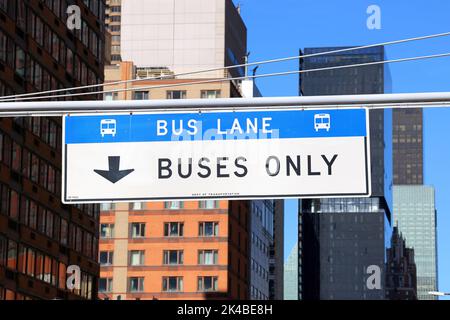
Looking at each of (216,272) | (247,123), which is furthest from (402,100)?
(216,272)

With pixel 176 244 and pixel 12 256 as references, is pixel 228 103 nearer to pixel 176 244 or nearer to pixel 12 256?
pixel 12 256

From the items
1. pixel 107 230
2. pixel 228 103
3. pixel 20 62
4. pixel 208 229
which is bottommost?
pixel 228 103

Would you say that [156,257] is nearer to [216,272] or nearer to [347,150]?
[216,272]

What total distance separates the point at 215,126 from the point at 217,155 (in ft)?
0.98

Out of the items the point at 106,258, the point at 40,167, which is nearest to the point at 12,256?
the point at 40,167

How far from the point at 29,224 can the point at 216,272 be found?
6270cm

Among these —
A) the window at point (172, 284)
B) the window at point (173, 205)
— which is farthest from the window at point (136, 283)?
the window at point (173, 205)

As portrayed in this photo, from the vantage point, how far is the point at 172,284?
5172 inches

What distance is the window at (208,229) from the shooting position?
131750 mm

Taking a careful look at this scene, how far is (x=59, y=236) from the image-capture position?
76.0 metres

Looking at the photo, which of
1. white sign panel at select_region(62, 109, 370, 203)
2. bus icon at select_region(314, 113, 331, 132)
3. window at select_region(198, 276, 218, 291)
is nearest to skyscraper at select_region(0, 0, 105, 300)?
window at select_region(198, 276, 218, 291)

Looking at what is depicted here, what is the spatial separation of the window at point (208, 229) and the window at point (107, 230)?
38.5ft

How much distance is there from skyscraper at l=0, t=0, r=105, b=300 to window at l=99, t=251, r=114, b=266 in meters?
49.4

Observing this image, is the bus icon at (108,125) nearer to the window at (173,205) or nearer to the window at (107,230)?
the window at (173,205)
